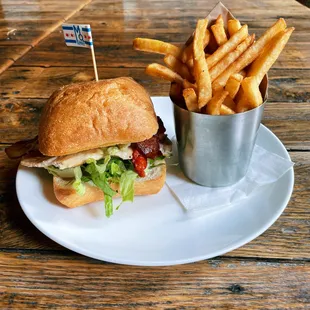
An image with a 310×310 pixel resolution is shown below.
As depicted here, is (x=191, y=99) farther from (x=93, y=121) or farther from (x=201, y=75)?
(x=93, y=121)

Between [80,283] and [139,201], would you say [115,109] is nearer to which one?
[139,201]

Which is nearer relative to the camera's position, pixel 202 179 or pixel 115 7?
pixel 202 179

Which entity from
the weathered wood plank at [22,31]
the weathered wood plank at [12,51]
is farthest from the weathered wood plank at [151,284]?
the weathered wood plank at [22,31]

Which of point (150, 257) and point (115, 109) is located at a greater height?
point (115, 109)

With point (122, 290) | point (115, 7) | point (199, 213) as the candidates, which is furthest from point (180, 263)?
point (115, 7)

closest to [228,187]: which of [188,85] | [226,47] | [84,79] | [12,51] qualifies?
[188,85]

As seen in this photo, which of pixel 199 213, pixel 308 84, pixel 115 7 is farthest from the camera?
pixel 115 7
